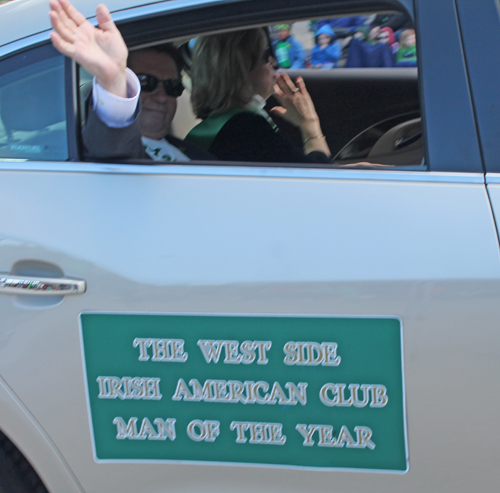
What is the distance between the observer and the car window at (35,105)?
127 centimetres

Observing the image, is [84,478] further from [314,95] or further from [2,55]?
Answer: [314,95]

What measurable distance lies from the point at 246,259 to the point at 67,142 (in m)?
0.49

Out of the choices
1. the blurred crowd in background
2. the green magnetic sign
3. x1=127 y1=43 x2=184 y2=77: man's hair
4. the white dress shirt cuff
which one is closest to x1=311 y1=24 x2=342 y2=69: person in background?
the blurred crowd in background

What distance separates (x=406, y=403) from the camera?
3.56ft

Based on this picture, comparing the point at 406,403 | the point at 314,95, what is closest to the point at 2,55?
the point at 406,403

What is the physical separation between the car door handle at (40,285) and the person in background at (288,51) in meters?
1.13

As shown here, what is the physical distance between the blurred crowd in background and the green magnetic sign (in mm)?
950

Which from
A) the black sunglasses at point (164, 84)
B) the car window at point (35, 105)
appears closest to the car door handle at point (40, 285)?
the car window at point (35, 105)

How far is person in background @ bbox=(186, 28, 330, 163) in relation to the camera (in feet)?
5.91

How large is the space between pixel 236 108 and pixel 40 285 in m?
1.01

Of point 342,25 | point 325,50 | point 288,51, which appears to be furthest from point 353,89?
point 342,25

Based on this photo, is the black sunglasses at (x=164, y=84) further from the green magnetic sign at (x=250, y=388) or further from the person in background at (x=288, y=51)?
the green magnetic sign at (x=250, y=388)

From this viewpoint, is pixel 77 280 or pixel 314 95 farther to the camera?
pixel 314 95

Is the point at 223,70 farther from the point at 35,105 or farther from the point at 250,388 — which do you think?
the point at 250,388
